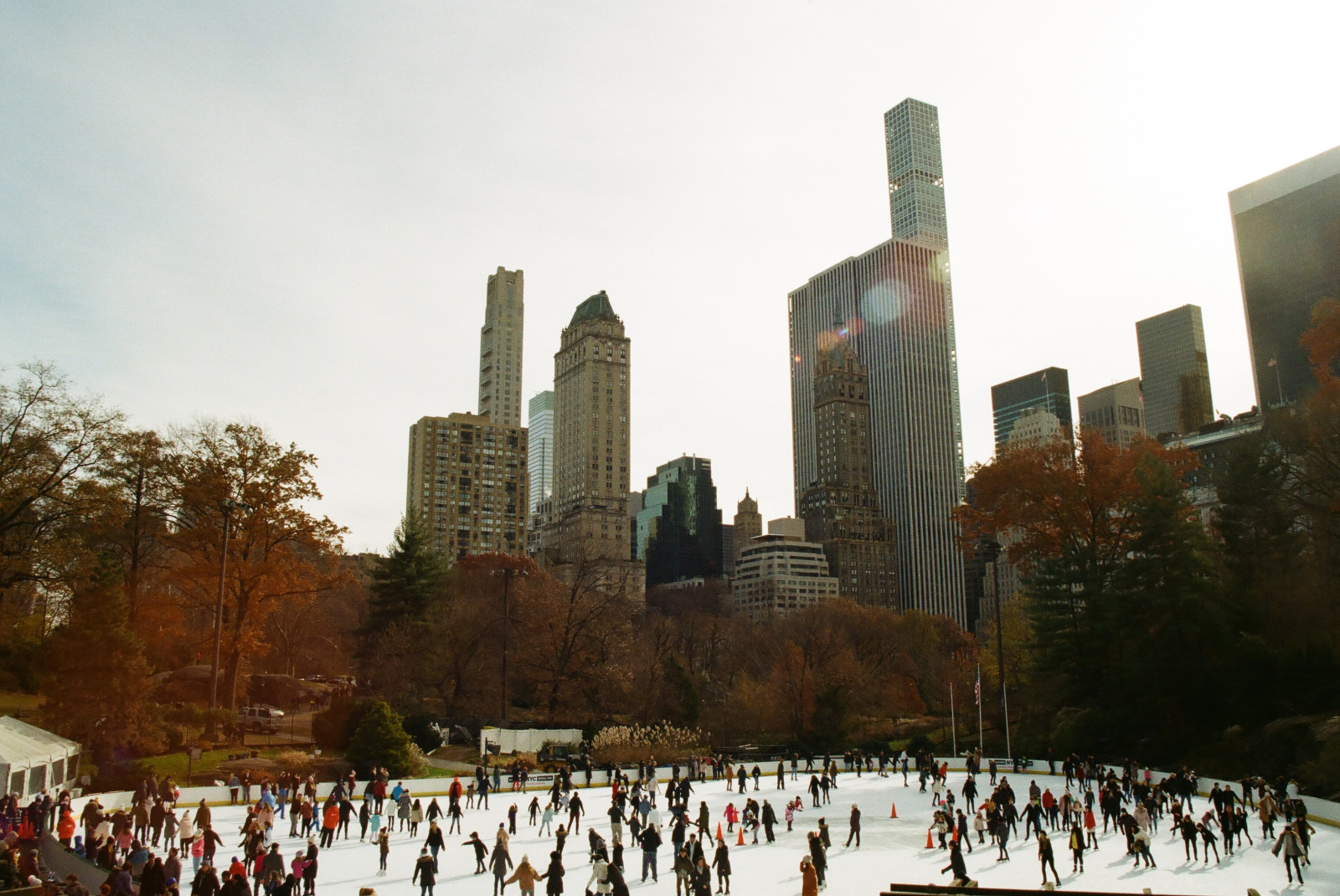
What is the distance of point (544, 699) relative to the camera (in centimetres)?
5847

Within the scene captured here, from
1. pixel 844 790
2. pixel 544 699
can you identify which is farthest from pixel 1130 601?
pixel 544 699

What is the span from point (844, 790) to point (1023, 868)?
1757 cm

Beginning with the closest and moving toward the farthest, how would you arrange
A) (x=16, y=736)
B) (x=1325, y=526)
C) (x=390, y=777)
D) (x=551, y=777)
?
(x=16, y=736) < (x=390, y=777) < (x=551, y=777) < (x=1325, y=526)

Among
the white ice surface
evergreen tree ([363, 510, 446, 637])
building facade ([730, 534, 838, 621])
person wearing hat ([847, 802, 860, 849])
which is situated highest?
building facade ([730, 534, 838, 621])

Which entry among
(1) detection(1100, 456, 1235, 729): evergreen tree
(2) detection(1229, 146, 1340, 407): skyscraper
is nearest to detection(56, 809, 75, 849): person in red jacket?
(1) detection(1100, 456, 1235, 729): evergreen tree

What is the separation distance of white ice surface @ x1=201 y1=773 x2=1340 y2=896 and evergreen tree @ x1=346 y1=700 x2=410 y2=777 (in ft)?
22.2

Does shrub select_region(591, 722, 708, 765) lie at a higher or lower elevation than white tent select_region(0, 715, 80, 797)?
lower

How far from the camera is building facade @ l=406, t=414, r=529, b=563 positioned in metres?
175

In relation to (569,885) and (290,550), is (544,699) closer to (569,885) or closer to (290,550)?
(290,550)

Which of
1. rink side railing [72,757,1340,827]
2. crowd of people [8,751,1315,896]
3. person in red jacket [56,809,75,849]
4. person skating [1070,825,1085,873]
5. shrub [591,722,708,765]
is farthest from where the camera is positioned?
shrub [591,722,708,765]

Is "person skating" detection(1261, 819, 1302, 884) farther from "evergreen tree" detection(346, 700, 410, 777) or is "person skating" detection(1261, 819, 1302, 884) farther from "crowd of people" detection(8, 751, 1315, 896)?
"evergreen tree" detection(346, 700, 410, 777)

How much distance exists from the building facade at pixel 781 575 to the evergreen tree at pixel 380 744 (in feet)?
498

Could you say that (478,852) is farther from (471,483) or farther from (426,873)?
(471,483)

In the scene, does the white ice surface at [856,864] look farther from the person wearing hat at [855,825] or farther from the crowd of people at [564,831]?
the person wearing hat at [855,825]
